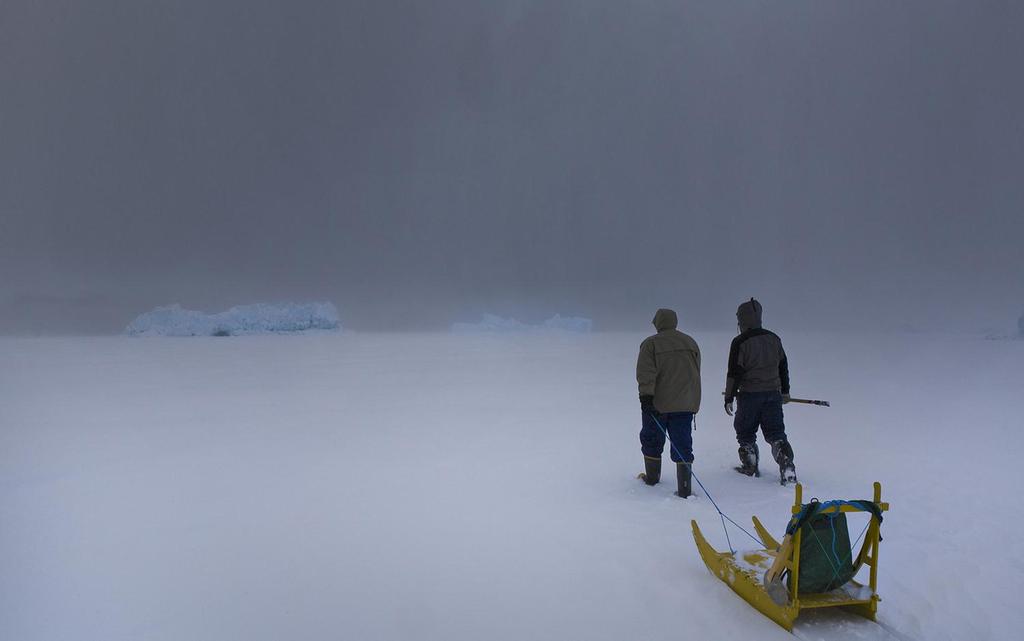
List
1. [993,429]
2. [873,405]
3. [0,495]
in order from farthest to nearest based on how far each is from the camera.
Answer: [873,405]
[993,429]
[0,495]

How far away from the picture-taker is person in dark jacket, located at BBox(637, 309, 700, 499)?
6.04 m

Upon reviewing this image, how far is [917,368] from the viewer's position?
22.1 metres

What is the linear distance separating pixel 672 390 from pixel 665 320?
0.71 metres

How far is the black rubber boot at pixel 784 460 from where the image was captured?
630 centimetres

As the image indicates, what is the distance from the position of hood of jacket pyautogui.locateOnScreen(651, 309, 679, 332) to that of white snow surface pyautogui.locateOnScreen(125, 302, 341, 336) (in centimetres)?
4280

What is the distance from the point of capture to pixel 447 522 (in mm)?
5461

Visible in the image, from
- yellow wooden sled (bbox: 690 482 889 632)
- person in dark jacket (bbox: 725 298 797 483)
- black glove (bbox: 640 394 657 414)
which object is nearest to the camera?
yellow wooden sled (bbox: 690 482 889 632)

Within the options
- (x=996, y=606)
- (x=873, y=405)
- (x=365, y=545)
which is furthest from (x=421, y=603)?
(x=873, y=405)

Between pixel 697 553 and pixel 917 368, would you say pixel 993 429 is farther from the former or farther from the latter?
pixel 917 368

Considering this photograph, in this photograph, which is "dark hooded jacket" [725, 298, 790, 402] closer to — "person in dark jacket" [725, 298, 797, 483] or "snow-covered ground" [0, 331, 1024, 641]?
"person in dark jacket" [725, 298, 797, 483]

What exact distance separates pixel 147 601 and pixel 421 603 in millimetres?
1814

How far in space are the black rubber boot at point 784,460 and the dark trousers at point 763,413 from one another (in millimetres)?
90

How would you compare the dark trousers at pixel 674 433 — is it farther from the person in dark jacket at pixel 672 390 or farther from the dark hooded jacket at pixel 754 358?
the dark hooded jacket at pixel 754 358

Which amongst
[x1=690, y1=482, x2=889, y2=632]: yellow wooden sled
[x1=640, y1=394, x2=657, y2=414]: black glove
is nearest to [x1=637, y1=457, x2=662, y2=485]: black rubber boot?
[x1=640, y1=394, x2=657, y2=414]: black glove
